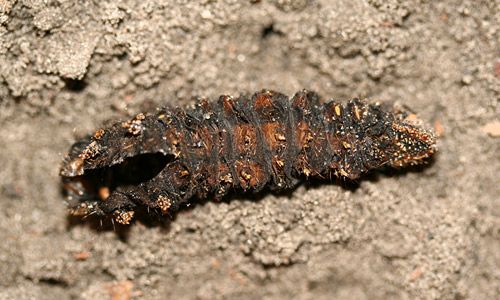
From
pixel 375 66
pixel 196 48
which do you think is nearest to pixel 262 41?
pixel 196 48

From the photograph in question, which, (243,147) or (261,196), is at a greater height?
(243,147)

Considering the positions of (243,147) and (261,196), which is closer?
(243,147)

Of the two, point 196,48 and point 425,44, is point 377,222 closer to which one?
point 425,44

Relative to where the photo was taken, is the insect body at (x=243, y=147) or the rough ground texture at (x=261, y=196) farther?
the rough ground texture at (x=261, y=196)

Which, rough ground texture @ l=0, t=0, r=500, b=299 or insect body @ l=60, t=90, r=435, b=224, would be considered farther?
rough ground texture @ l=0, t=0, r=500, b=299
